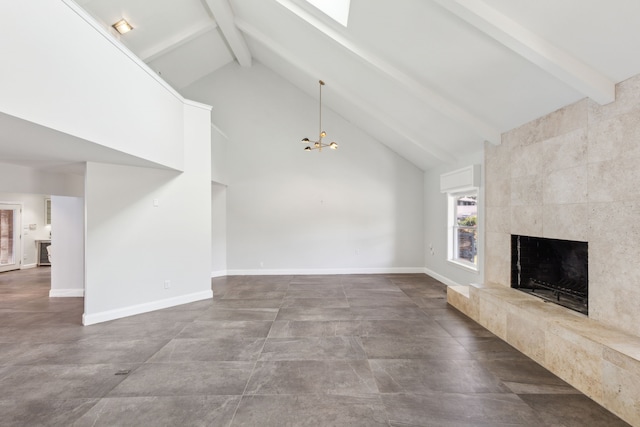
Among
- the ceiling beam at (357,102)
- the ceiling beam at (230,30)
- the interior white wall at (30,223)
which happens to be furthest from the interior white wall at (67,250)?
the ceiling beam at (357,102)

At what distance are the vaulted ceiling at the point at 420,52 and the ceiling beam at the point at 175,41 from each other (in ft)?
0.07

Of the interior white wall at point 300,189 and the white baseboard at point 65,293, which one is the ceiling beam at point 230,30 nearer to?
the interior white wall at point 300,189

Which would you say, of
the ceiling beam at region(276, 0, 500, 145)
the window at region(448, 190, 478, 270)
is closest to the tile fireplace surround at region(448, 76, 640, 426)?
the ceiling beam at region(276, 0, 500, 145)

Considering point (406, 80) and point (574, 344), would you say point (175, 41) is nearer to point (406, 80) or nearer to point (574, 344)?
point (406, 80)

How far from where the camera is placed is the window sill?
5.01m

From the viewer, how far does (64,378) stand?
2.64 metres

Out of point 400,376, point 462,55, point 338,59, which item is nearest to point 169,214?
point 338,59

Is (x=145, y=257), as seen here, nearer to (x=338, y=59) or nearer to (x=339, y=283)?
(x=339, y=283)

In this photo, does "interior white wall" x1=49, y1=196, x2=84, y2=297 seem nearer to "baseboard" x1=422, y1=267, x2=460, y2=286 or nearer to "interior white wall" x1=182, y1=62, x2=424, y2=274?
"interior white wall" x1=182, y1=62, x2=424, y2=274

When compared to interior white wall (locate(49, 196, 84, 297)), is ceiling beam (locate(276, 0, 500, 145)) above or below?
above

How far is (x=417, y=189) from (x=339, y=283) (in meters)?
3.15

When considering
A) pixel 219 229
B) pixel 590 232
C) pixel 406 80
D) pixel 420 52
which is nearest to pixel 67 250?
pixel 219 229

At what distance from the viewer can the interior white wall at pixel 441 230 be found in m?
4.75

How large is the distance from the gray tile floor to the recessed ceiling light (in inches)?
186
